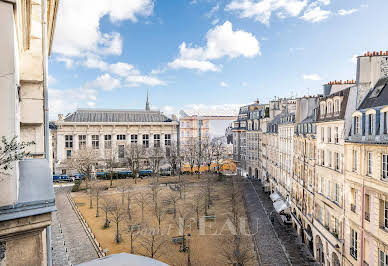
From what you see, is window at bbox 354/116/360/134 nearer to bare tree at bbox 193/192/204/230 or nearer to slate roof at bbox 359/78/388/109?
slate roof at bbox 359/78/388/109

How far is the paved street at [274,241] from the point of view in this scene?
67.0 feet

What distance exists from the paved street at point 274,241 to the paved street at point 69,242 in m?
13.7

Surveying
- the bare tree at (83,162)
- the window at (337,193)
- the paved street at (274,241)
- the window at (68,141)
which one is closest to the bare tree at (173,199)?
the paved street at (274,241)

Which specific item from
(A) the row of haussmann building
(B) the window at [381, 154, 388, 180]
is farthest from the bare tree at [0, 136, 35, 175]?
(B) the window at [381, 154, 388, 180]

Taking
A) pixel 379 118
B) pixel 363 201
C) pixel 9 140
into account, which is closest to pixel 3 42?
pixel 9 140

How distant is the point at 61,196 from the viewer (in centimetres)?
3775

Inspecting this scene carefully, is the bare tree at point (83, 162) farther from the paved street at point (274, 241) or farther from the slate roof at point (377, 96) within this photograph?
the slate roof at point (377, 96)

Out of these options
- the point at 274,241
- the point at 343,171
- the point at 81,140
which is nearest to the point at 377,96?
the point at 343,171

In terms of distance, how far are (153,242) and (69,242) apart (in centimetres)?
758

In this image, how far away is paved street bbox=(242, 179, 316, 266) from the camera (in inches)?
804

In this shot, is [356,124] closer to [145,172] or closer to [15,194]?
[15,194]

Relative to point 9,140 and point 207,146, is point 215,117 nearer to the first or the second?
point 207,146

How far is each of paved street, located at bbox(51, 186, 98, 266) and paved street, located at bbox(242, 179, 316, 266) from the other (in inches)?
541

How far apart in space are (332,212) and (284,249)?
19.8 ft
